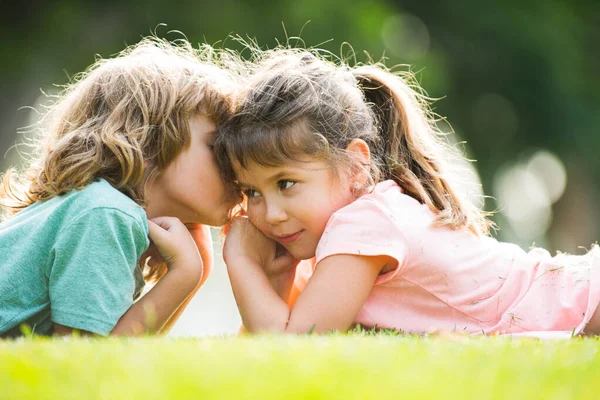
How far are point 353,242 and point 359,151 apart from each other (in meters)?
0.69

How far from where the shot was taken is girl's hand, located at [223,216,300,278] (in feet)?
14.9

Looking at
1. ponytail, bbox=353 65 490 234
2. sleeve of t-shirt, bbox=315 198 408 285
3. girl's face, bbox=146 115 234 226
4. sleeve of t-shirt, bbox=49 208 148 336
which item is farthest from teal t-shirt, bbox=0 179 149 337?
ponytail, bbox=353 65 490 234

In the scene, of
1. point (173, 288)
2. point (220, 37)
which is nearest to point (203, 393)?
point (173, 288)

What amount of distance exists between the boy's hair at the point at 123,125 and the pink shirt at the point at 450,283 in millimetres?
1002

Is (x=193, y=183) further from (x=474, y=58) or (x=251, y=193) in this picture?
(x=474, y=58)

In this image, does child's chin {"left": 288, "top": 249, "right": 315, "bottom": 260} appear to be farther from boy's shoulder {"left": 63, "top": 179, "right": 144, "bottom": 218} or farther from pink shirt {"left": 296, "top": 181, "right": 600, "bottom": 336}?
boy's shoulder {"left": 63, "top": 179, "right": 144, "bottom": 218}

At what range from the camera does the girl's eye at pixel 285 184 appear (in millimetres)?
4398

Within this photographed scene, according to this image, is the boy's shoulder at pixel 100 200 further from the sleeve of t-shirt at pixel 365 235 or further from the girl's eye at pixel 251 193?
the sleeve of t-shirt at pixel 365 235

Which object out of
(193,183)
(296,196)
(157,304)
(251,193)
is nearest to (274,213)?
(296,196)

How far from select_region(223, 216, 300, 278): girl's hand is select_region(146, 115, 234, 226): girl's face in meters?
0.17

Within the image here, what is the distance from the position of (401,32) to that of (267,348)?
18.8m

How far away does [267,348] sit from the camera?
259 cm

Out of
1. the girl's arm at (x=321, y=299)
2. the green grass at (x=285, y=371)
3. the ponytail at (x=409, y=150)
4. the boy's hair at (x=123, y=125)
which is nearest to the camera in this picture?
the green grass at (x=285, y=371)

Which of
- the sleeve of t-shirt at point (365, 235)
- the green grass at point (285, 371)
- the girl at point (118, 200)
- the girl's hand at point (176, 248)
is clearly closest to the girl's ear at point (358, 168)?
the sleeve of t-shirt at point (365, 235)
